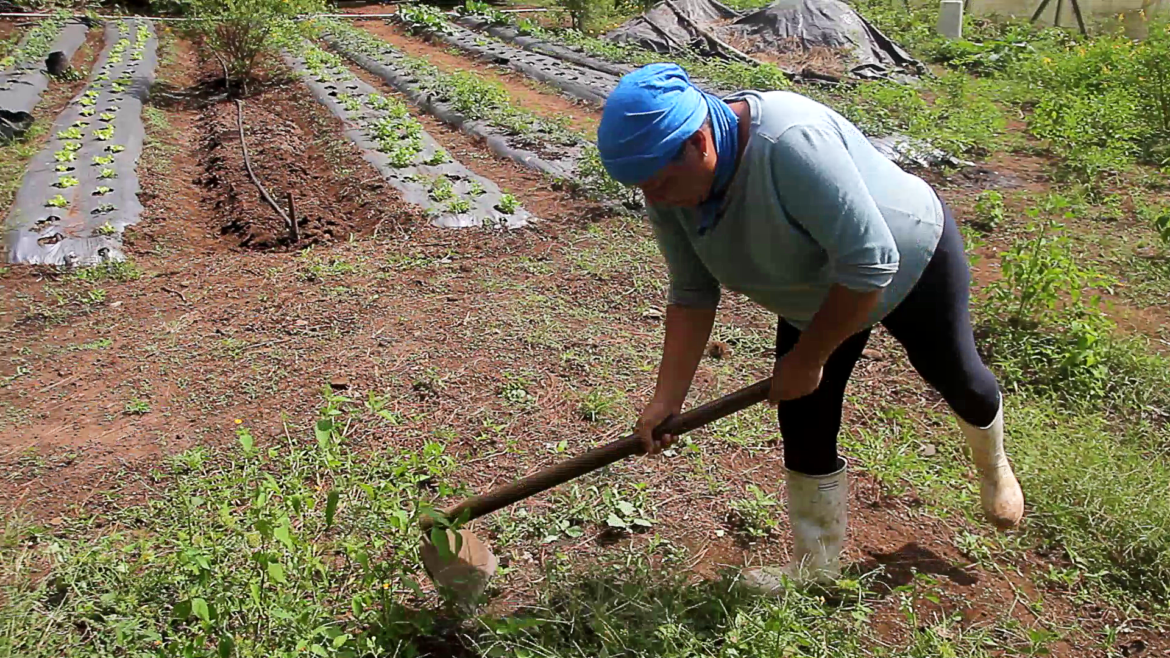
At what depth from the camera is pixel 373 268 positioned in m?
4.31

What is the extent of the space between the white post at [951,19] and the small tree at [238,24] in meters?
7.63

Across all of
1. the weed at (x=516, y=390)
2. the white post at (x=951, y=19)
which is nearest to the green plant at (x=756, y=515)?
the weed at (x=516, y=390)

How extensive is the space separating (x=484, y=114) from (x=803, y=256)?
5.94 meters

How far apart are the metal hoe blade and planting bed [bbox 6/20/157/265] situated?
3.42 meters

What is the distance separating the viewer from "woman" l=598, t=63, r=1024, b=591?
1.44 meters

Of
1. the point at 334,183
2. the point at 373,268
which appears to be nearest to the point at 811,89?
the point at 334,183

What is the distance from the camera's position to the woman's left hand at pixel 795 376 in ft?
5.64

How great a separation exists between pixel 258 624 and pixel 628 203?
3568mm

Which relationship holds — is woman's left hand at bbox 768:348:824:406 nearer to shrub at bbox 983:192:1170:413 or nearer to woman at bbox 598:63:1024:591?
woman at bbox 598:63:1024:591

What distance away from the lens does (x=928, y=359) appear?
1.92 meters

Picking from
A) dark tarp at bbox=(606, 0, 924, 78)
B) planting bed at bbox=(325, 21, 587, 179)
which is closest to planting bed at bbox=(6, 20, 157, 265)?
planting bed at bbox=(325, 21, 587, 179)

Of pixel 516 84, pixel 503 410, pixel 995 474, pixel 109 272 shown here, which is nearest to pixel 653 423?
pixel 995 474

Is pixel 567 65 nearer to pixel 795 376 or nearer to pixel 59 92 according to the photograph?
pixel 59 92

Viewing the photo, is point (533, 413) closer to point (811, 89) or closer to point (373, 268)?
point (373, 268)
